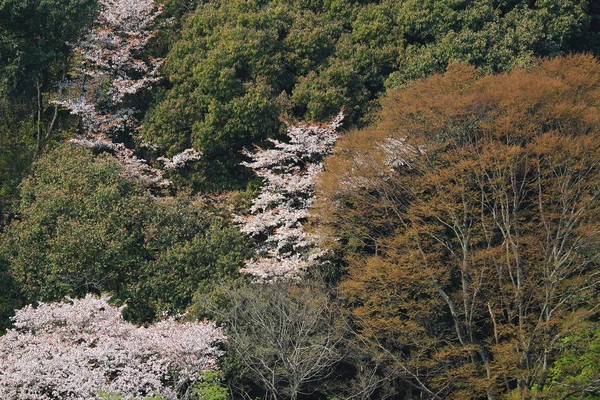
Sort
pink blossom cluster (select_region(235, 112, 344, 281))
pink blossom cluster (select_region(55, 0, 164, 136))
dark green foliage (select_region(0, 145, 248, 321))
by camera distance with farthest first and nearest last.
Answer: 1. pink blossom cluster (select_region(55, 0, 164, 136))
2. pink blossom cluster (select_region(235, 112, 344, 281))
3. dark green foliage (select_region(0, 145, 248, 321))

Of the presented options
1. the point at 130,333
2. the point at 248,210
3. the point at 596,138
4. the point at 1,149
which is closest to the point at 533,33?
the point at 596,138

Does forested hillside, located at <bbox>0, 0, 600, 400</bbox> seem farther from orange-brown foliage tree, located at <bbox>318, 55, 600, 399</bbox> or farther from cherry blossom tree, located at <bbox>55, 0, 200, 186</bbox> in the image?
cherry blossom tree, located at <bbox>55, 0, 200, 186</bbox>

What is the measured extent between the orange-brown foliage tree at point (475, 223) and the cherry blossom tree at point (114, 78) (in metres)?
6.94

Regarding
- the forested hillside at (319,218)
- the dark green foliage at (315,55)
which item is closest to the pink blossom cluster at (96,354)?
the forested hillside at (319,218)

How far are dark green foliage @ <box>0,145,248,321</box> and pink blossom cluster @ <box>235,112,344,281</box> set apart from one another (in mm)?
835

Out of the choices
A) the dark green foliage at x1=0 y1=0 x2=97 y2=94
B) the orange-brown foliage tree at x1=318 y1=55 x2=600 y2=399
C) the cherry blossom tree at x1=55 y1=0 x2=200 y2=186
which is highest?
the dark green foliage at x1=0 y1=0 x2=97 y2=94

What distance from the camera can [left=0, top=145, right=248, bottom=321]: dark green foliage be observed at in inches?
744

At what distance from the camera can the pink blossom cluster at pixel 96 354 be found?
15078mm

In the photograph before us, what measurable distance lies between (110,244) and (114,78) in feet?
26.3

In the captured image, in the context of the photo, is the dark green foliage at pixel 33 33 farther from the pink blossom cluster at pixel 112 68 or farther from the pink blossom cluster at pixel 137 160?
the pink blossom cluster at pixel 137 160

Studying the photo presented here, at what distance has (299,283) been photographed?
61.2ft

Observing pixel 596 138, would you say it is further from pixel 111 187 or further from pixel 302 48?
pixel 111 187

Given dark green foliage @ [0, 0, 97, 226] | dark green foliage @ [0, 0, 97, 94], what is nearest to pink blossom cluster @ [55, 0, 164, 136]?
dark green foliage @ [0, 0, 97, 226]

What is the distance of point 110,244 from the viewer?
19.2 meters
